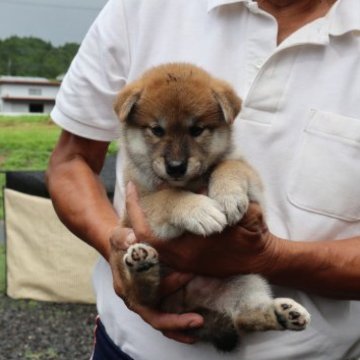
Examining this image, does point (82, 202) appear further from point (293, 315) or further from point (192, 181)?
point (293, 315)

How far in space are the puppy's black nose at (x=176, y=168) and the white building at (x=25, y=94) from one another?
103ft

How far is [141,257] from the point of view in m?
1.97

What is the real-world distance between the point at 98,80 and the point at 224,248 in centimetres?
78

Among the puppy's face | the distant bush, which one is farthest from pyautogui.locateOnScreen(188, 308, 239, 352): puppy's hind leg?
the distant bush

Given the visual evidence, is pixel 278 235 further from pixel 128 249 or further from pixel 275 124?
pixel 128 249

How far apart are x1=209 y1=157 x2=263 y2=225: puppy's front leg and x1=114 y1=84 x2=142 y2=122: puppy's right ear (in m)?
0.33

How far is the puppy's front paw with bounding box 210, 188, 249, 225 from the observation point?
194cm

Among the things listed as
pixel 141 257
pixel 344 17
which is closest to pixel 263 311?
pixel 141 257

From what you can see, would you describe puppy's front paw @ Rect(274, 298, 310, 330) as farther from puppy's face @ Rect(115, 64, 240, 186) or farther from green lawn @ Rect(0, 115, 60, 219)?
green lawn @ Rect(0, 115, 60, 219)

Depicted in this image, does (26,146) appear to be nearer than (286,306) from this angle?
No

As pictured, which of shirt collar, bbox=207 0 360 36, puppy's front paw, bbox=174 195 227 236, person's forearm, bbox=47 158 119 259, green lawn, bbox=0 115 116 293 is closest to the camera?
puppy's front paw, bbox=174 195 227 236

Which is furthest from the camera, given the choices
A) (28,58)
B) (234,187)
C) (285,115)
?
(28,58)


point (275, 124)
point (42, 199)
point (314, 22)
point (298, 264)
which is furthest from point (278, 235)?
point (42, 199)

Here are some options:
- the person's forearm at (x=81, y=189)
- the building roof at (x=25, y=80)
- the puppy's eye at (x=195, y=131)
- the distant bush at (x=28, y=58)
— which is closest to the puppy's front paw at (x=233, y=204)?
the puppy's eye at (x=195, y=131)
